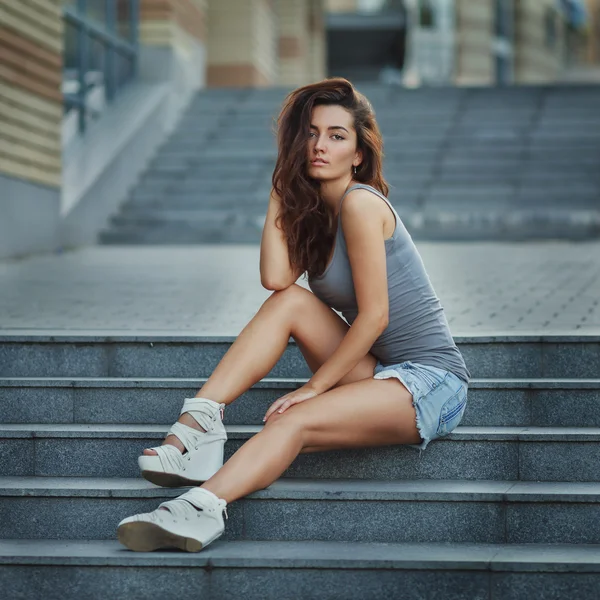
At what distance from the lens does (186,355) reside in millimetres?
4320

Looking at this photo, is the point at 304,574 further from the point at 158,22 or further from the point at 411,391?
the point at 158,22

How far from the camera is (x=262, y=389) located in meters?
3.98

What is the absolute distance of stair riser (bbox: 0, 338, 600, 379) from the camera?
4.18 metres

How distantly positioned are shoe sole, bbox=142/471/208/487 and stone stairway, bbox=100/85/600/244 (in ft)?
22.8

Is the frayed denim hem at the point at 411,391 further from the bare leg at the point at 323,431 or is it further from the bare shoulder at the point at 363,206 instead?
the bare shoulder at the point at 363,206

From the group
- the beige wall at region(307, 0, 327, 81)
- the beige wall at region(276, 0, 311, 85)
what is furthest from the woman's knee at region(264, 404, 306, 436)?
the beige wall at region(307, 0, 327, 81)

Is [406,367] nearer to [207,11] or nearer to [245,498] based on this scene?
[245,498]

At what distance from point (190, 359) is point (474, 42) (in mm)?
25136

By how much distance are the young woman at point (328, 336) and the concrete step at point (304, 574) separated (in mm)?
90

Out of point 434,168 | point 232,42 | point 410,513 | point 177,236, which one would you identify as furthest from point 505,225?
point 232,42

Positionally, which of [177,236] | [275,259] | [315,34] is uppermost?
[315,34]

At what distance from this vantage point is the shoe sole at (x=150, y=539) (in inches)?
123

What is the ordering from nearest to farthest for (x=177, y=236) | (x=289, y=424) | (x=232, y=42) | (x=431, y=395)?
(x=289, y=424)
(x=431, y=395)
(x=177, y=236)
(x=232, y=42)

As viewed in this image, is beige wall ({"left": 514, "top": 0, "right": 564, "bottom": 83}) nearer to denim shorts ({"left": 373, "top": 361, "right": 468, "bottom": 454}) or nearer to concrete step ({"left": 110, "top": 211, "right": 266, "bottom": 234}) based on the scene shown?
concrete step ({"left": 110, "top": 211, "right": 266, "bottom": 234})
